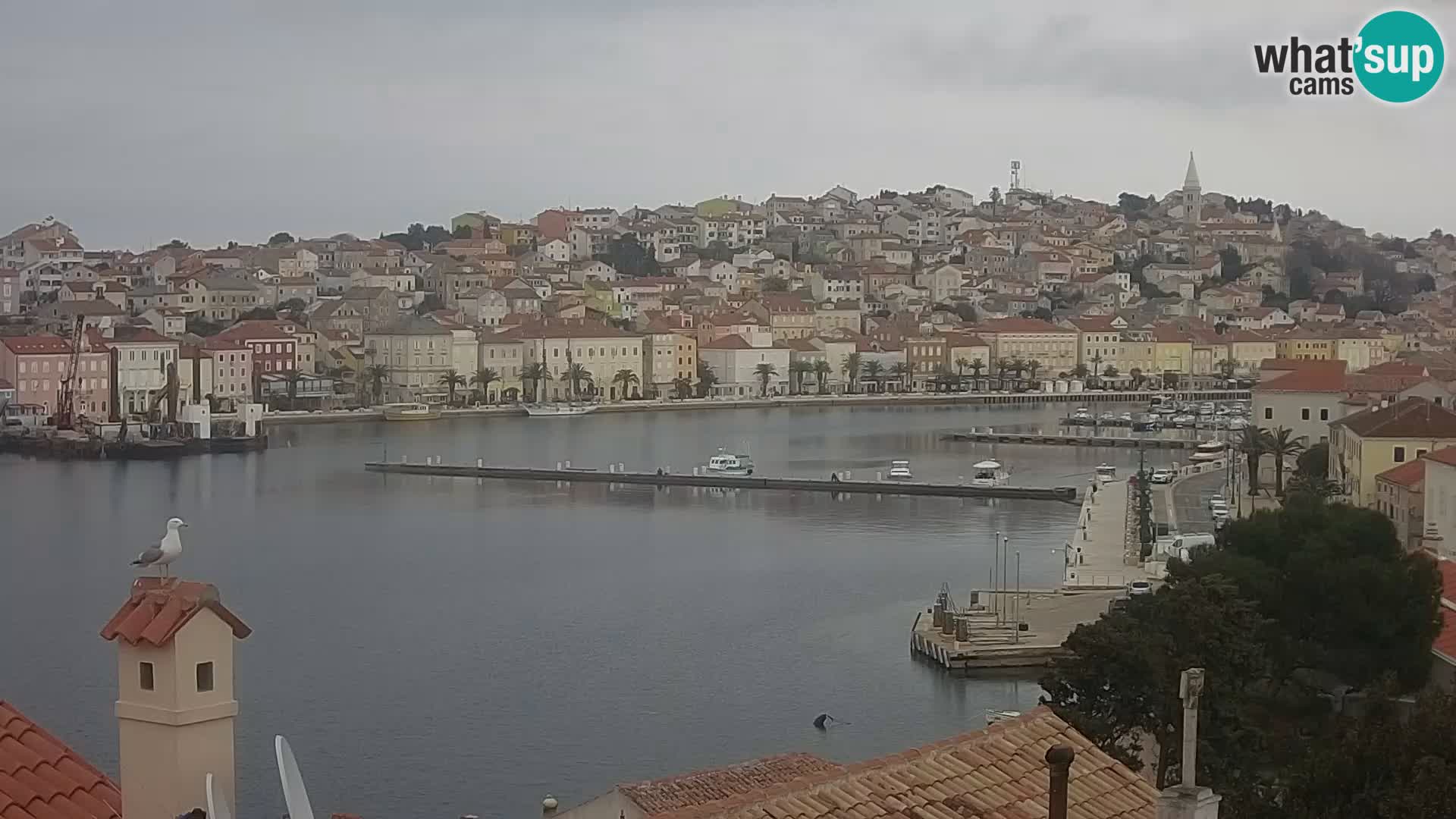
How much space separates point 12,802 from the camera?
169 cm

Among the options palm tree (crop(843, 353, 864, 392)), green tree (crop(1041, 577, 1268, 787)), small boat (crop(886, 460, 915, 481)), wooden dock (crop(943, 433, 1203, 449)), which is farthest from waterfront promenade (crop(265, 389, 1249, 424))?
green tree (crop(1041, 577, 1268, 787))

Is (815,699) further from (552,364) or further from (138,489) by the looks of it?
(552,364)

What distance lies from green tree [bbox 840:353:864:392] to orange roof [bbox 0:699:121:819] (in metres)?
29.3

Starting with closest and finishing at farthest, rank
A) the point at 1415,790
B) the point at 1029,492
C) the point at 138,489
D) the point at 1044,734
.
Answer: the point at 1044,734
the point at 1415,790
the point at 1029,492
the point at 138,489

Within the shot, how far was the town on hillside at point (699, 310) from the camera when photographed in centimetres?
2688

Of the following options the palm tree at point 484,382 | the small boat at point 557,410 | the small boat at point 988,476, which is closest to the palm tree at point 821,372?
the small boat at point 557,410

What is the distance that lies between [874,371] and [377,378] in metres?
7.86

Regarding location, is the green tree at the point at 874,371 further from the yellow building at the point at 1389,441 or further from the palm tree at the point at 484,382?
the yellow building at the point at 1389,441

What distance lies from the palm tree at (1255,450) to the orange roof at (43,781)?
11489 mm

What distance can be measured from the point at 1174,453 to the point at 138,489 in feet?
31.4

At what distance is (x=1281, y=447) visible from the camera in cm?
1287

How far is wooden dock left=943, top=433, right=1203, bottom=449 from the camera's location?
20.6 m

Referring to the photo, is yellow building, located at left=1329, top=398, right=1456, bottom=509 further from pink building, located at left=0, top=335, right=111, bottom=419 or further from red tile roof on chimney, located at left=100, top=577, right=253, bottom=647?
pink building, located at left=0, top=335, right=111, bottom=419

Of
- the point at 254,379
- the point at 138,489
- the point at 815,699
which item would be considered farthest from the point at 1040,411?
the point at 815,699
